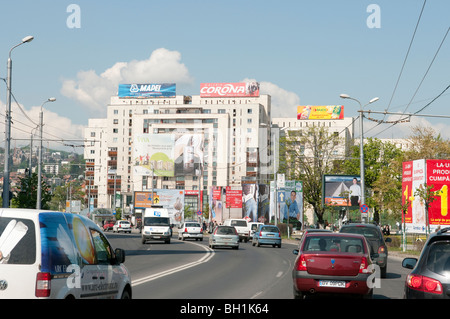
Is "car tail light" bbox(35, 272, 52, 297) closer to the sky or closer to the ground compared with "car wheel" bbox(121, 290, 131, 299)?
closer to the sky

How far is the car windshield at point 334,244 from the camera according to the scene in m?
14.1

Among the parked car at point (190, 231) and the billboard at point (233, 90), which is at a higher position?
the billboard at point (233, 90)

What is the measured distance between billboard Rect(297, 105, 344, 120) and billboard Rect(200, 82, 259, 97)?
23152mm

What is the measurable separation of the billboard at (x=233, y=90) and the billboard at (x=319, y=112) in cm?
2315

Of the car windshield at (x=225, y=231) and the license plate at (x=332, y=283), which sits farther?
the car windshield at (x=225, y=231)

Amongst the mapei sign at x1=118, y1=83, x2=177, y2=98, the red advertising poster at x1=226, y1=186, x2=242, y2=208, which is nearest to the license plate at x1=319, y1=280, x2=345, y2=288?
the red advertising poster at x1=226, y1=186, x2=242, y2=208

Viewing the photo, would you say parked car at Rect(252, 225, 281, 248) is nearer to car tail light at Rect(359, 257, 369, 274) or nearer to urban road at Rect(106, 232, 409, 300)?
urban road at Rect(106, 232, 409, 300)

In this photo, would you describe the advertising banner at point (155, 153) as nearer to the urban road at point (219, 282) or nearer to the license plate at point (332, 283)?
the urban road at point (219, 282)

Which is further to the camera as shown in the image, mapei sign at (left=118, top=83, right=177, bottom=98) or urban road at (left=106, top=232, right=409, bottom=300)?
mapei sign at (left=118, top=83, right=177, bottom=98)

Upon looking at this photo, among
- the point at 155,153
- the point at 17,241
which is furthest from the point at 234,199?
the point at 17,241

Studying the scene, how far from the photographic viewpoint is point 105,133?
613 ft

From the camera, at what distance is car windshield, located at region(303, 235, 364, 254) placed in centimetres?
1413

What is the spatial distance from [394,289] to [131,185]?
15937 cm

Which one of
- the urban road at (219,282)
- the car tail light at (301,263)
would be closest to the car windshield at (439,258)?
the car tail light at (301,263)
